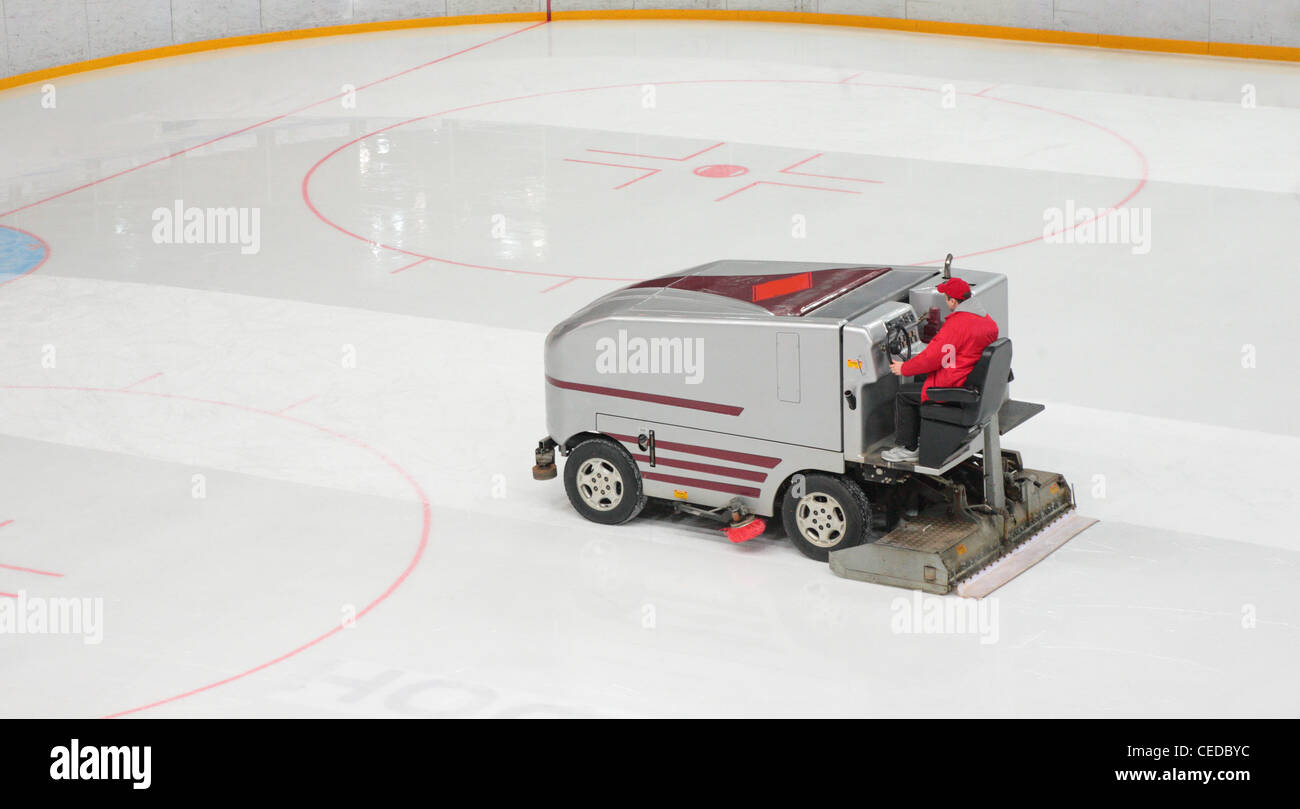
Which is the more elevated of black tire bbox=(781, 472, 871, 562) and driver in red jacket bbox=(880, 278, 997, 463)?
driver in red jacket bbox=(880, 278, 997, 463)

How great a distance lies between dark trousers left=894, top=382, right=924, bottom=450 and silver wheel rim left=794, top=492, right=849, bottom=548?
1.47 feet

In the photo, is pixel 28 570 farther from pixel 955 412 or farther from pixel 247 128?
pixel 247 128

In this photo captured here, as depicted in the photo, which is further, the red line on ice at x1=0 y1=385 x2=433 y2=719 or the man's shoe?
the man's shoe

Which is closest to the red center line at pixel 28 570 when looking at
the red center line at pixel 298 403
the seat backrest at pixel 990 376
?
the red center line at pixel 298 403

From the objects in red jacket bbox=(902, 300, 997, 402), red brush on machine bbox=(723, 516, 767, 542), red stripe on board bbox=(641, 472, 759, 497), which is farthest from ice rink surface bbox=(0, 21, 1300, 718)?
red jacket bbox=(902, 300, 997, 402)

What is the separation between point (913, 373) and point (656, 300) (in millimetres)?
1476

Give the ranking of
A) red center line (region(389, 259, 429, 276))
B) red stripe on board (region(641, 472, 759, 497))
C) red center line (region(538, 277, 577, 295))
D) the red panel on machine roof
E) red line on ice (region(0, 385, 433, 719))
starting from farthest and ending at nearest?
red center line (region(389, 259, 429, 276)) < red center line (region(538, 277, 577, 295)) < red stripe on board (region(641, 472, 759, 497)) < the red panel on machine roof < red line on ice (region(0, 385, 433, 719))

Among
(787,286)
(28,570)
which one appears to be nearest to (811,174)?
(787,286)

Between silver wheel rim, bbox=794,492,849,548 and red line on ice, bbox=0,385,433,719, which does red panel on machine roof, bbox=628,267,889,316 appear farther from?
red line on ice, bbox=0,385,433,719

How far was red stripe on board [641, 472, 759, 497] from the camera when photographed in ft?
27.5

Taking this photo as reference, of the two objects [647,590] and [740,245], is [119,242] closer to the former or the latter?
[740,245]

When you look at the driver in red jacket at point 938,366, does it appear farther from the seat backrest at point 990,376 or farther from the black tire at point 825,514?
the black tire at point 825,514

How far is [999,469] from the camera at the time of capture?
8180 millimetres

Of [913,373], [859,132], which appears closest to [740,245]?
[859,132]
